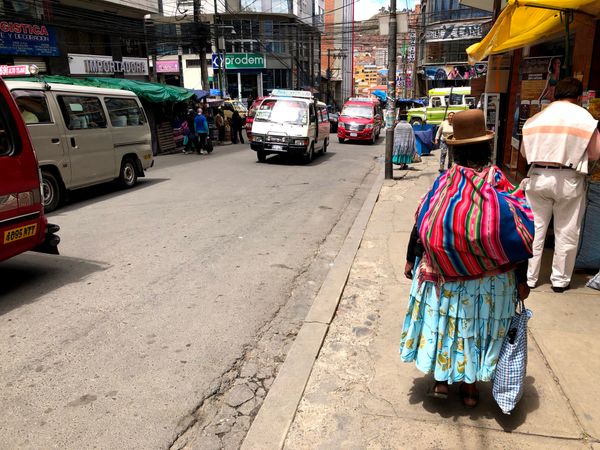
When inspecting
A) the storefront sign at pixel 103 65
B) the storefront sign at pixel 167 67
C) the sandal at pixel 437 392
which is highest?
the storefront sign at pixel 167 67

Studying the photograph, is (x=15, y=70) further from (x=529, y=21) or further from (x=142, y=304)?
(x=529, y=21)

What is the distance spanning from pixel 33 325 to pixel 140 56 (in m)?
25.1

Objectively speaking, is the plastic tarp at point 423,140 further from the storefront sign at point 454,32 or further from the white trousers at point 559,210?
the storefront sign at point 454,32

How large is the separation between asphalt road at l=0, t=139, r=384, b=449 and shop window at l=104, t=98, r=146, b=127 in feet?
5.81

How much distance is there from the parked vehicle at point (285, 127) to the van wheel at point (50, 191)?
728cm

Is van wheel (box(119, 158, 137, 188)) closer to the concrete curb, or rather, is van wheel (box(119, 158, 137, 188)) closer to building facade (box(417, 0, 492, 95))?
the concrete curb

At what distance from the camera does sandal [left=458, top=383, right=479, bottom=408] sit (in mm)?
2895

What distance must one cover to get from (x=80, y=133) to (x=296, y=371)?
7.50 meters

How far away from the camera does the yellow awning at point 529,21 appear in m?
4.41

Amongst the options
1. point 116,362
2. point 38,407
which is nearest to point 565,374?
point 116,362

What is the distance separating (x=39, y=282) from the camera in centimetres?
520

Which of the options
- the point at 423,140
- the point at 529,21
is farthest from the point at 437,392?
the point at 423,140

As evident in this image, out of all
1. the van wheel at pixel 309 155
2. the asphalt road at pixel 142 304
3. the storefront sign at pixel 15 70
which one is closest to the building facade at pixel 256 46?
the van wheel at pixel 309 155

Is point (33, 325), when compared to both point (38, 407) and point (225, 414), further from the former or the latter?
point (225, 414)
